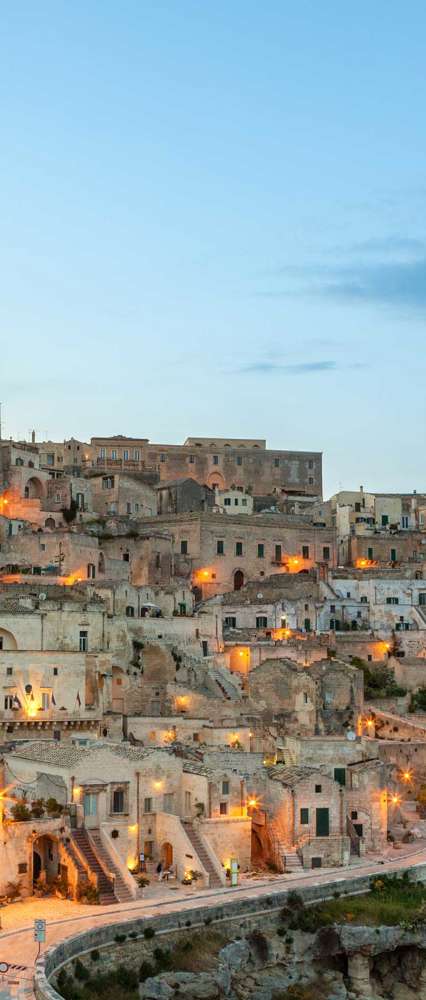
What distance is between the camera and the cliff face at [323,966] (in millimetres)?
38562

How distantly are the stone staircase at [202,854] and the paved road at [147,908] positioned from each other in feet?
1.37

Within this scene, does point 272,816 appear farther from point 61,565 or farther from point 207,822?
point 61,565

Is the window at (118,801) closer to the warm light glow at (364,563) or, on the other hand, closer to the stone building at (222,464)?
the warm light glow at (364,563)

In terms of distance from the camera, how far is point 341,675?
5462 centimetres

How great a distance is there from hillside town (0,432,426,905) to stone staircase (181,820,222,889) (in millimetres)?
82

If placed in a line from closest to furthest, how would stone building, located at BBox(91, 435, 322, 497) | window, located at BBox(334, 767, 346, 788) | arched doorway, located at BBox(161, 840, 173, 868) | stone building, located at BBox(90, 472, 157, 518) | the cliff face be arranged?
the cliff face → arched doorway, located at BBox(161, 840, 173, 868) → window, located at BBox(334, 767, 346, 788) → stone building, located at BBox(90, 472, 157, 518) → stone building, located at BBox(91, 435, 322, 497)

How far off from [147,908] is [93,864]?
2.36 m

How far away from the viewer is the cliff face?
38.6 m

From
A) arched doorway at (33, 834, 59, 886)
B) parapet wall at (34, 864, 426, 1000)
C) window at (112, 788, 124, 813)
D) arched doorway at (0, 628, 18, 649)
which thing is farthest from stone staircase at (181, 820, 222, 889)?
arched doorway at (0, 628, 18, 649)

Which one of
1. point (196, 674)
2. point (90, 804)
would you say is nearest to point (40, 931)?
point (90, 804)

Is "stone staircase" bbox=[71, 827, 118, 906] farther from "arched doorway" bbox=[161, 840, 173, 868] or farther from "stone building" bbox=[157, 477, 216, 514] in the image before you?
"stone building" bbox=[157, 477, 216, 514]

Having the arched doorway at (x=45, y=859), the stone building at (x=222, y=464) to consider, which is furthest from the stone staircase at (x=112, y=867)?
the stone building at (x=222, y=464)

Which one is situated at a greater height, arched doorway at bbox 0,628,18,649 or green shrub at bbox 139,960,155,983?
arched doorway at bbox 0,628,18,649

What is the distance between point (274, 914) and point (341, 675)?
15781 millimetres
